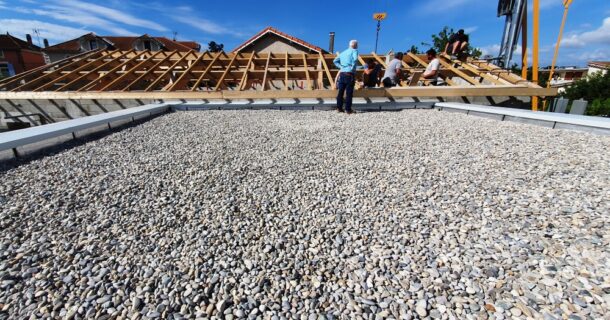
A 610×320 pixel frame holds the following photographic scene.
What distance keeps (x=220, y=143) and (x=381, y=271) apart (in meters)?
3.18

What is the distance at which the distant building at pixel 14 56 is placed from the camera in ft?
99.1

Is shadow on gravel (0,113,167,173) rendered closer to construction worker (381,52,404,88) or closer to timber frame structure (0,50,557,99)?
timber frame structure (0,50,557,99)

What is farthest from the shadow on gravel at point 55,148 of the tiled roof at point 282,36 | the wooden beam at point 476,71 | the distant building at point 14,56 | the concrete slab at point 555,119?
the distant building at point 14,56

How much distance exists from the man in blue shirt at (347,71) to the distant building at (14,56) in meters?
42.3

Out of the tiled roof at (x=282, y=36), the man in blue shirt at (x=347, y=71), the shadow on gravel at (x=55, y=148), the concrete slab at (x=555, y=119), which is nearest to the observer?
the shadow on gravel at (x=55, y=148)

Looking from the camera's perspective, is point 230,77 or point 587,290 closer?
point 587,290

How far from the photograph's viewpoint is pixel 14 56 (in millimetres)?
31031

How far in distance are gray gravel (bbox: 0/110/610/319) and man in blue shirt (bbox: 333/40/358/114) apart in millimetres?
2871

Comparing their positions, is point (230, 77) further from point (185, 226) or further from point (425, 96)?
point (185, 226)

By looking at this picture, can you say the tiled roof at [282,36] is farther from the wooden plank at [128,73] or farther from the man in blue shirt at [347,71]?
the man in blue shirt at [347,71]

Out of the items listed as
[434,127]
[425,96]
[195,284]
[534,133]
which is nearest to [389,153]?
[434,127]

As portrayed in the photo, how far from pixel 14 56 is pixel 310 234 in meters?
48.2

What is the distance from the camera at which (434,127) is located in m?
4.68

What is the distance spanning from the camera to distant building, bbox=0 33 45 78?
99.1 ft
